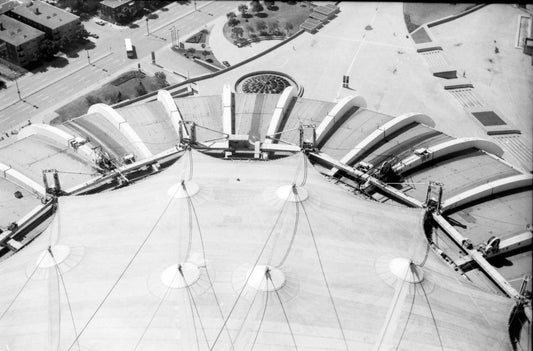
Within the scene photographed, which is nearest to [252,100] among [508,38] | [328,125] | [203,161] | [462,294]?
[328,125]

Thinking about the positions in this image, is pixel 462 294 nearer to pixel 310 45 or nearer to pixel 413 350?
pixel 413 350

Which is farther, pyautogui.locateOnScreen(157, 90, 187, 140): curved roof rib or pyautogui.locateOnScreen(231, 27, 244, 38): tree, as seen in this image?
pyautogui.locateOnScreen(231, 27, 244, 38): tree

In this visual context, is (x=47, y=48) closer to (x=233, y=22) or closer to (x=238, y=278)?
(x=233, y=22)

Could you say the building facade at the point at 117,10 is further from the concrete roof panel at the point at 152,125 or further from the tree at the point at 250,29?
the concrete roof panel at the point at 152,125

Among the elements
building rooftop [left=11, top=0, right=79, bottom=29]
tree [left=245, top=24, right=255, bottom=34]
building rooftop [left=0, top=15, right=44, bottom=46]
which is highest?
tree [left=245, top=24, right=255, bottom=34]

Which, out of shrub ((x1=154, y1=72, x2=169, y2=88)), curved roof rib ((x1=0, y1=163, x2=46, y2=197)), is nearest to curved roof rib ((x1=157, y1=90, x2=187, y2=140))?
curved roof rib ((x1=0, y1=163, x2=46, y2=197))

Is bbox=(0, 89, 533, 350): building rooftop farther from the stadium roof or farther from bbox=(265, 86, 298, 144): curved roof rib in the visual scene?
bbox=(265, 86, 298, 144): curved roof rib
